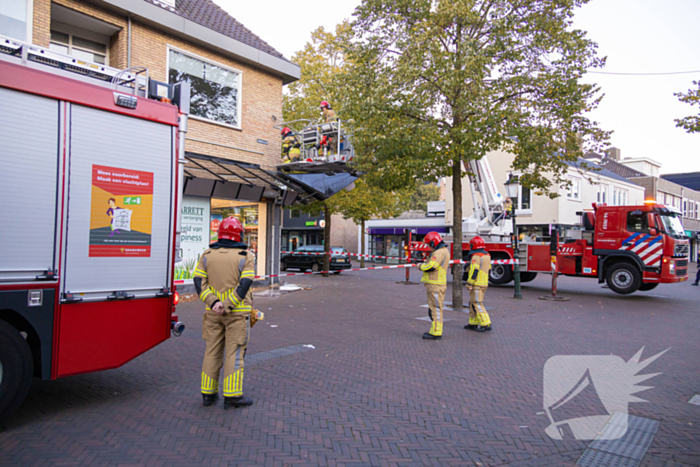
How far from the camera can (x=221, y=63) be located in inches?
498

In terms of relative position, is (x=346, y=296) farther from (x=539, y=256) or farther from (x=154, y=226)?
(x=154, y=226)

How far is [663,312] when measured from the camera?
36.2ft

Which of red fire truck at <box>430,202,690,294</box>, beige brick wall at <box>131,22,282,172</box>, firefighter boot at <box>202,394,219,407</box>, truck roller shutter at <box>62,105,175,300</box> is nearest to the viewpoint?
truck roller shutter at <box>62,105,175,300</box>

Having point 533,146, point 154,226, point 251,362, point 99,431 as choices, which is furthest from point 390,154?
point 99,431

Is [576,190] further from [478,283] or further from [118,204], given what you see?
[118,204]

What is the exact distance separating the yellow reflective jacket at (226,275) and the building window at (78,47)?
8433mm

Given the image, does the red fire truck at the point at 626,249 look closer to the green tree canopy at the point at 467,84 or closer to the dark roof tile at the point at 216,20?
the green tree canopy at the point at 467,84

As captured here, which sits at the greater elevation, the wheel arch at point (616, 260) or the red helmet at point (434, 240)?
the red helmet at point (434, 240)

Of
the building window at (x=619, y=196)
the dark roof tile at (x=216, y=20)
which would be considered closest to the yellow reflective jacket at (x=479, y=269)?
the dark roof tile at (x=216, y=20)

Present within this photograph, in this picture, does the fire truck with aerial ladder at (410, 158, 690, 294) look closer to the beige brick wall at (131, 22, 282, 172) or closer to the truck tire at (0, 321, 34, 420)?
the beige brick wall at (131, 22, 282, 172)

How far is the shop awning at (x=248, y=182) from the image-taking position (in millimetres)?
11398

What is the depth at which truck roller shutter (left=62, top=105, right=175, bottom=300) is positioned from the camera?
13.2 ft

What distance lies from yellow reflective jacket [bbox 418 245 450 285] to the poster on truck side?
4308 millimetres

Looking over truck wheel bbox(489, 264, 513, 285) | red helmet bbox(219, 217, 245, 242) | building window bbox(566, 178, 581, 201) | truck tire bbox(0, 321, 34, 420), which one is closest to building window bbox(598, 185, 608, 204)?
building window bbox(566, 178, 581, 201)
